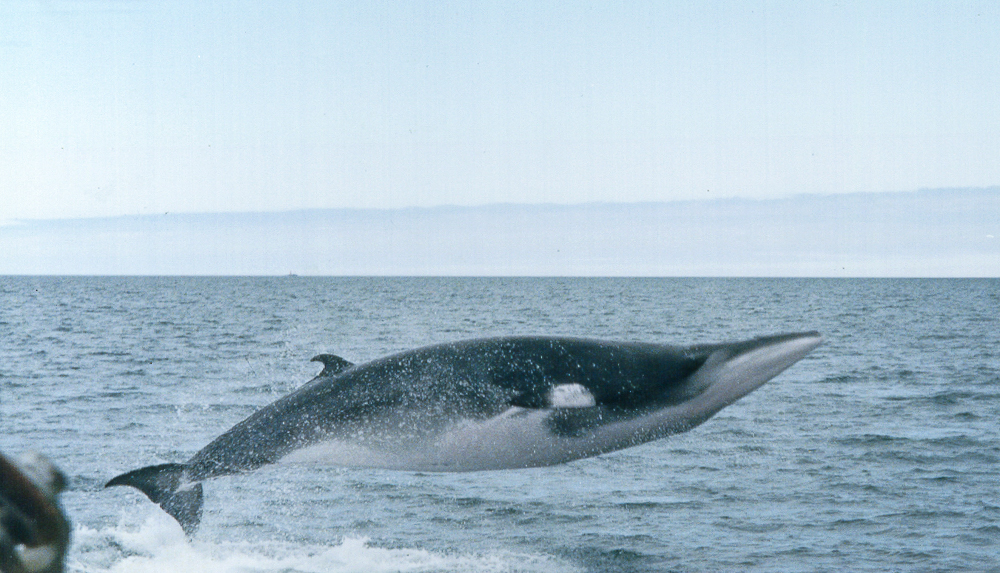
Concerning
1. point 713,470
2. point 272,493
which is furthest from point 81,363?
point 713,470

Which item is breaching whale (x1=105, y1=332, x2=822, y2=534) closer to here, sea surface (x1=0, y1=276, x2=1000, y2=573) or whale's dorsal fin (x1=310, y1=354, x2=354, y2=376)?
whale's dorsal fin (x1=310, y1=354, x2=354, y2=376)

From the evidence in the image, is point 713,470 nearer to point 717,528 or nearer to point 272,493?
point 717,528

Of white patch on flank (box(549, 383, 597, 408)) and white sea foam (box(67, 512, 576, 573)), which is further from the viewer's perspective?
white sea foam (box(67, 512, 576, 573))

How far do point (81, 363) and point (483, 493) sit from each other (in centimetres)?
3998

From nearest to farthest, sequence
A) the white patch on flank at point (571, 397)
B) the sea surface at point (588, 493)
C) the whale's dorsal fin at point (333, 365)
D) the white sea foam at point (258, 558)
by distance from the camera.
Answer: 1. the white patch on flank at point (571, 397)
2. the whale's dorsal fin at point (333, 365)
3. the white sea foam at point (258, 558)
4. the sea surface at point (588, 493)

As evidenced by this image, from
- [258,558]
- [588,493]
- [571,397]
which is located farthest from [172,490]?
[588,493]

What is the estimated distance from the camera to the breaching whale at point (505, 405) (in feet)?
20.4

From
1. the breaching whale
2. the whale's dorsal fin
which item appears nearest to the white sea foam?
the whale's dorsal fin

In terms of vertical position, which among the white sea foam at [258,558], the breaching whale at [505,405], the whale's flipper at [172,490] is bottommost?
the white sea foam at [258,558]

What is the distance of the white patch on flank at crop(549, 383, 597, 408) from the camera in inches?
241

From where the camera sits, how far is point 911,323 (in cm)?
10225

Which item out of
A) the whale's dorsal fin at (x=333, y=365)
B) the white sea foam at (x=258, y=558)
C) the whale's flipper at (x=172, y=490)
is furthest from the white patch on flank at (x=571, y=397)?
the white sea foam at (x=258, y=558)

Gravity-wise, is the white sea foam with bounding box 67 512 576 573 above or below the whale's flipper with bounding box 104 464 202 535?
below

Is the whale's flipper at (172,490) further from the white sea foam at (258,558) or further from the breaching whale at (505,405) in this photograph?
the white sea foam at (258,558)
